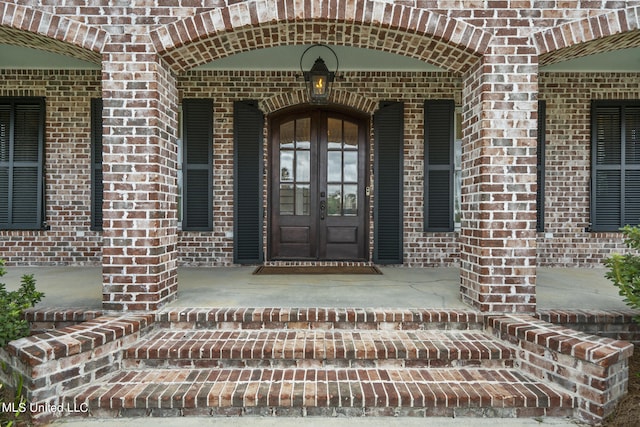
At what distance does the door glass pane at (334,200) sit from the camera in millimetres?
5363

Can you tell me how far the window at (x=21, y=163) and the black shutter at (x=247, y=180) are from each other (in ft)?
8.92

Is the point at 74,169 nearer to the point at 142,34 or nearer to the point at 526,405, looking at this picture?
the point at 142,34

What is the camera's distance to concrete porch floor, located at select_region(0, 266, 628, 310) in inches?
128

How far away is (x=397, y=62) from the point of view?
491 cm

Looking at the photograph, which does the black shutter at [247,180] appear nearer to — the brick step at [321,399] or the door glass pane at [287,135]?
the door glass pane at [287,135]

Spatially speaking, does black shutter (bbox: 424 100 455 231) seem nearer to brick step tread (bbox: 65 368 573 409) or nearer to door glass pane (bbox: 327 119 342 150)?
door glass pane (bbox: 327 119 342 150)

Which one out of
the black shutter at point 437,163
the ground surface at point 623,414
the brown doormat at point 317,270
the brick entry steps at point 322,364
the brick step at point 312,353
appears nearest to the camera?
the ground surface at point 623,414

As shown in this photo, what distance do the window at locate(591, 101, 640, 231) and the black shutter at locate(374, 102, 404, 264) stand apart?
2.73 meters

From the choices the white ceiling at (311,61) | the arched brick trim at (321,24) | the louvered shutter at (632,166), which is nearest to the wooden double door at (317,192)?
the white ceiling at (311,61)

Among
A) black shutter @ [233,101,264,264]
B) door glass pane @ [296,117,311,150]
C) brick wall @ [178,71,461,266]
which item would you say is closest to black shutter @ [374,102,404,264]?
brick wall @ [178,71,461,266]

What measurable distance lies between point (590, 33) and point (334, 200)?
338 centimetres

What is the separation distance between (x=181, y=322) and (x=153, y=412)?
0.81 meters

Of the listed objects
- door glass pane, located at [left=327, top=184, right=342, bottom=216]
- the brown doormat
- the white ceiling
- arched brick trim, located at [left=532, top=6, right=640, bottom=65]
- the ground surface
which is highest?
the white ceiling

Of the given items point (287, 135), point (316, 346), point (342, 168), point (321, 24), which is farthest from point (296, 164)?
point (316, 346)
